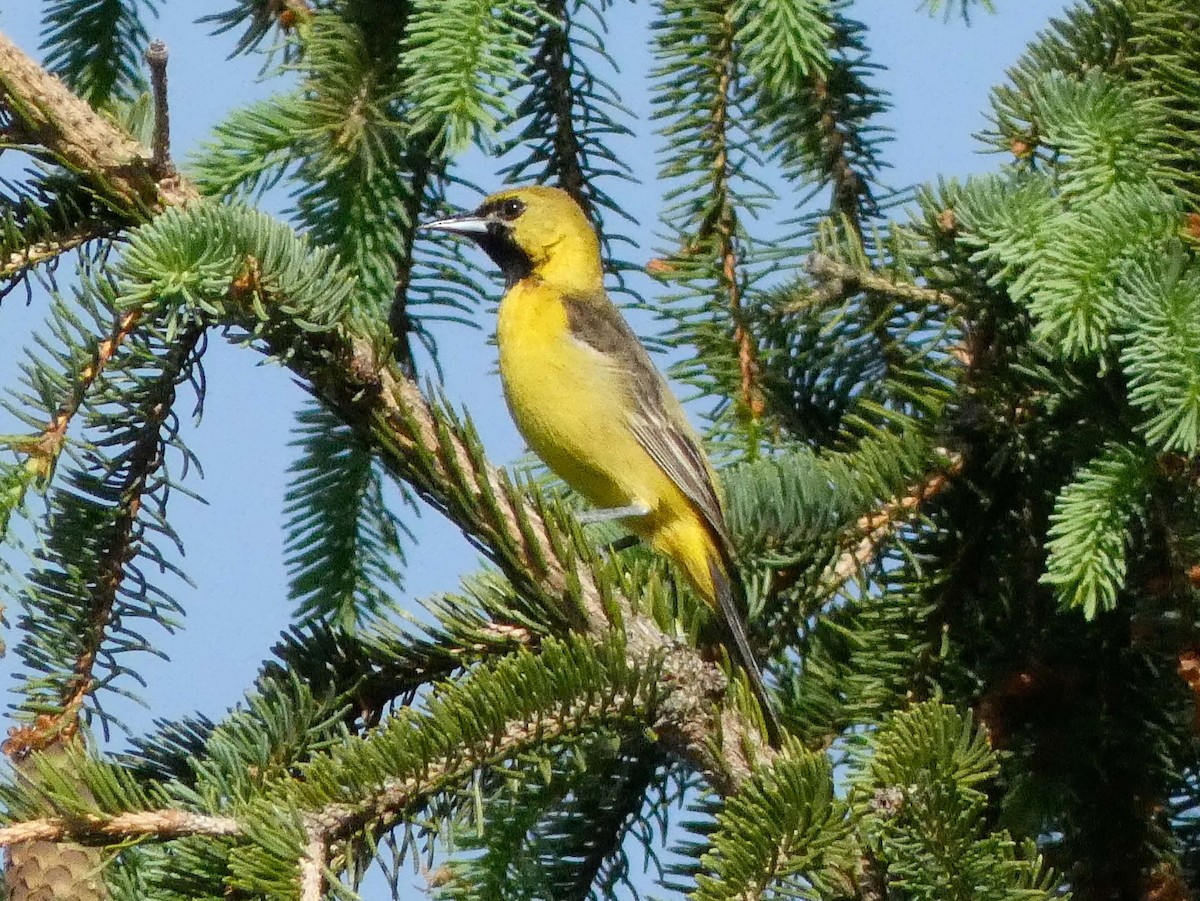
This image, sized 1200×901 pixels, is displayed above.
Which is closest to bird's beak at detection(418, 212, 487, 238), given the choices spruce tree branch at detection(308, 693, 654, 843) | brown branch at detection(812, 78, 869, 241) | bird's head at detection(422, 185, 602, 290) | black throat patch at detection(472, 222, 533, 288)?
bird's head at detection(422, 185, 602, 290)

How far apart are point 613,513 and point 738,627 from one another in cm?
106

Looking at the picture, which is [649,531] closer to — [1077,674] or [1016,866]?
[1077,674]

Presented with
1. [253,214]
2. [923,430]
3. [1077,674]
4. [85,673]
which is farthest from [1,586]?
[1077,674]

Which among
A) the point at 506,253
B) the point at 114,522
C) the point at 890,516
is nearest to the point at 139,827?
the point at 114,522

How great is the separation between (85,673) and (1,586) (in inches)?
8.4

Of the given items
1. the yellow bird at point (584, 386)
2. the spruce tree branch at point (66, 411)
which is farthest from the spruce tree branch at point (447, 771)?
the yellow bird at point (584, 386)

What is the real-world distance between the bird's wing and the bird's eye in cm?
34

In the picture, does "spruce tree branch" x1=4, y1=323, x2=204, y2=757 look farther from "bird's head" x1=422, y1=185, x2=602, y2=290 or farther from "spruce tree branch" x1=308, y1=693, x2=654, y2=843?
"bird's head" x1=422, y1=185, x2=602, y2=290

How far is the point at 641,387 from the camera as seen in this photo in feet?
15.1

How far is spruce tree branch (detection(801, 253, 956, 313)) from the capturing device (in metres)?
2.92

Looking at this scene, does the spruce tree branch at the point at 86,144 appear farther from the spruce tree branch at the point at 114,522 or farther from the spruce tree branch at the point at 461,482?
the spruce tree branch at the point at 461,482

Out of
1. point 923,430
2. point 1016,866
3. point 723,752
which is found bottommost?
point 1016,866

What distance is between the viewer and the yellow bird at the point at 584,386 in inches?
156

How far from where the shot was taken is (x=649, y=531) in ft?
13.5
